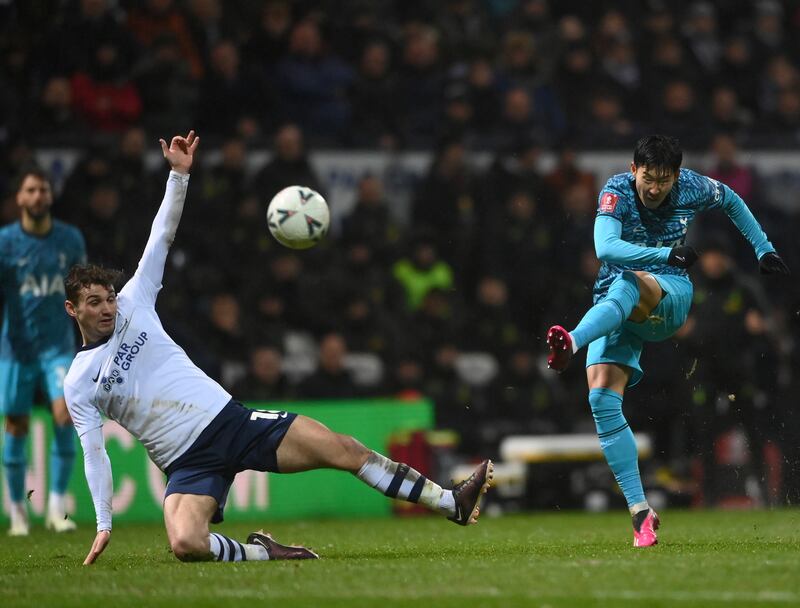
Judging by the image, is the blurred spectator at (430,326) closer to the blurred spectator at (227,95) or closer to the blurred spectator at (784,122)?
the blurred spectator at (227,95)

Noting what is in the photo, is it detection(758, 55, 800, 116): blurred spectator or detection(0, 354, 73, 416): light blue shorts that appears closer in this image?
detection(0, 354, 73, 416): light blue shorts

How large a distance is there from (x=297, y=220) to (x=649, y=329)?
2.54 m

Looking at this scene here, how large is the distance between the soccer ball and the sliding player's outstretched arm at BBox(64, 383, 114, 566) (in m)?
2.29

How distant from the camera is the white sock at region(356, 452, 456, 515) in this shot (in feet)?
24.4

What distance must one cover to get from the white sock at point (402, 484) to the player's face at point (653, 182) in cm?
201

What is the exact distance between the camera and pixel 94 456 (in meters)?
7.23

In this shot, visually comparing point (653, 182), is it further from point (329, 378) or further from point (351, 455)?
point (329, 378)

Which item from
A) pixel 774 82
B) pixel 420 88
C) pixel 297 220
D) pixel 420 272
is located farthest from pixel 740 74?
pixel 297 220

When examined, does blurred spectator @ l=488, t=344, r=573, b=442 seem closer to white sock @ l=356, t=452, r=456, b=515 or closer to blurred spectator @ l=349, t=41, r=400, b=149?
blurred spectator @ l=349, t=41, r=400, b=149

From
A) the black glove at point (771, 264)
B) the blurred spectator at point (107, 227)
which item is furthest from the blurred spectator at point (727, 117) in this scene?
the black glove at point (771, 264)

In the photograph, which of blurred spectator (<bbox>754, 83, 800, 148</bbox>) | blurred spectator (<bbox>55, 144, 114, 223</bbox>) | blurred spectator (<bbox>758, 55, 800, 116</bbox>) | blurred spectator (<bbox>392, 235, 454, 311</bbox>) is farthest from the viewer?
blurred spectator (<bbox>758, 55, 800, 116</bbox>)

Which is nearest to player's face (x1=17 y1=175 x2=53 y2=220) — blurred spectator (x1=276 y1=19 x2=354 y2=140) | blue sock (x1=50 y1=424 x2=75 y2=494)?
blue sock (x1=50 y1=424 x2=75 y2=494)

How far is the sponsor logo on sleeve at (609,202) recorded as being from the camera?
7922mm

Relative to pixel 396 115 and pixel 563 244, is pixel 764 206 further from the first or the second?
pixel 396 115
